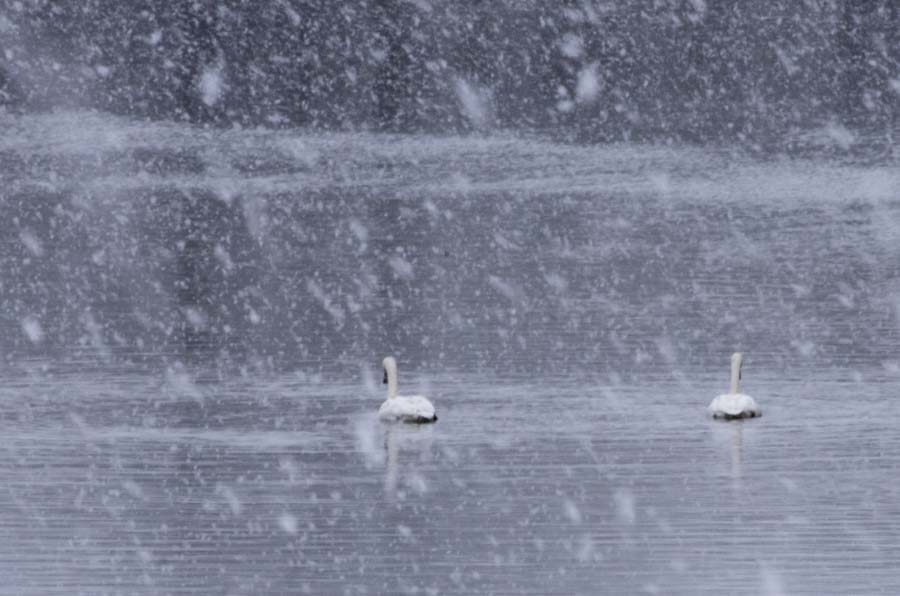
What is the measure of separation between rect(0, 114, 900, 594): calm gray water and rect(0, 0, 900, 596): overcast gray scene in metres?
0.07

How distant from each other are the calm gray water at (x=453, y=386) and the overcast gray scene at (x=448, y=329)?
0.07 m

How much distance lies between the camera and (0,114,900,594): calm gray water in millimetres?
18562

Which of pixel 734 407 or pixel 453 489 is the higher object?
pixel 734 407

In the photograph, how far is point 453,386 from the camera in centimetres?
2764

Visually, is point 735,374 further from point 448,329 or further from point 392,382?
point 448,329

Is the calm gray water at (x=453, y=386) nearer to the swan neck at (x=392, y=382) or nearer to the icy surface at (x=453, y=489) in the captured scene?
the icy surface at (x=453, y=489)

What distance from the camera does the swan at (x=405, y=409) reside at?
2466cm

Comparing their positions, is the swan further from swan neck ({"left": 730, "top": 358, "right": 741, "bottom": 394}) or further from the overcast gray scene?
swan neck ({"left": 730, "top": 358, "right": 741, "bottom": 394})

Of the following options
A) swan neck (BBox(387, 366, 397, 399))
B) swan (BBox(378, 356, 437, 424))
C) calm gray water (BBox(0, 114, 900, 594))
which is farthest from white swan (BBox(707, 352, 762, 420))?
swan neck (BBox(387, 366, 397, 399))

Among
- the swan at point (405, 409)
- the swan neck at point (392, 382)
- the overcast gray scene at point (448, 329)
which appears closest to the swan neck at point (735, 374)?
the overcast gray scene at point (448, 329)

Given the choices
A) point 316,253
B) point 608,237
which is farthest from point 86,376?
point 608,237

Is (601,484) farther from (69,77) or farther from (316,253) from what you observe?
(69,77)

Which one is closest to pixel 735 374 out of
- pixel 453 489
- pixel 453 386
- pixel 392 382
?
pixel 453 386

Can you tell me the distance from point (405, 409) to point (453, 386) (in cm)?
305
